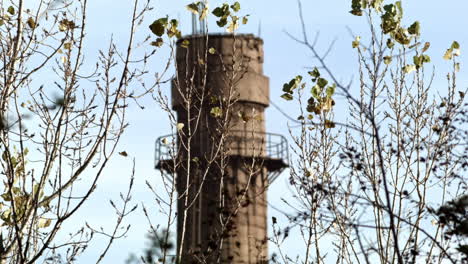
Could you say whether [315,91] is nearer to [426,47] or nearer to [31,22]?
[426,47]

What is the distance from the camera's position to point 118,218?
7477mm

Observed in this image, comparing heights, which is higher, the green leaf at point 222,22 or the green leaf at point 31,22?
the green leaf at point 222,22

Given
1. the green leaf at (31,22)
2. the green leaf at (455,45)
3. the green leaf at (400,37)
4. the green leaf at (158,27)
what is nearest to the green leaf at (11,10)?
the green leaf at (31,22)

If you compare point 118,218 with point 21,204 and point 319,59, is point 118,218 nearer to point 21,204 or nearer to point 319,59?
point 21,204

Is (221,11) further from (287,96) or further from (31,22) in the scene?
(31,22)

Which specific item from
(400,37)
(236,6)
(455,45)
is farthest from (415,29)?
(236,6)

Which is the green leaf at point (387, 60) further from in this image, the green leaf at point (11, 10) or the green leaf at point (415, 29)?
the green leaf at point (11, 10)

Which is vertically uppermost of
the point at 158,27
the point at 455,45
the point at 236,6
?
the point at 236,6

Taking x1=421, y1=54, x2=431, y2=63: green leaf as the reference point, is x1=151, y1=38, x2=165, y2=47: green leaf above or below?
above

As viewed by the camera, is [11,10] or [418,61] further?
[418,61]

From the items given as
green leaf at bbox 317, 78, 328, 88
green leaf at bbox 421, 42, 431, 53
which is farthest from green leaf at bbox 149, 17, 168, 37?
green leaf at bbox 421, 42, 431, 53

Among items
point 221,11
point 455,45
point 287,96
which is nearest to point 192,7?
point 221,11

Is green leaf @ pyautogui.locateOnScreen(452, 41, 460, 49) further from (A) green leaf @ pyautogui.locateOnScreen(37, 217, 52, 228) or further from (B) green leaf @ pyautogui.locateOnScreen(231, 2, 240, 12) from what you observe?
(A) green leaf @ pyautogui.locateOnScreen(37, 217, 52, 228)

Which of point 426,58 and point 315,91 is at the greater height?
point 426,58
